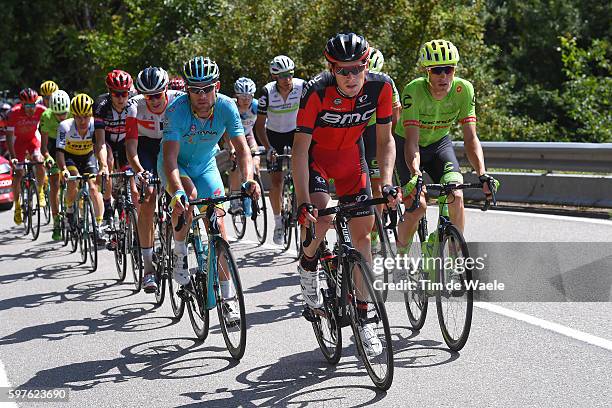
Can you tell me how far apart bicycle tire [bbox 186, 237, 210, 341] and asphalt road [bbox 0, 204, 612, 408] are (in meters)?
0.14

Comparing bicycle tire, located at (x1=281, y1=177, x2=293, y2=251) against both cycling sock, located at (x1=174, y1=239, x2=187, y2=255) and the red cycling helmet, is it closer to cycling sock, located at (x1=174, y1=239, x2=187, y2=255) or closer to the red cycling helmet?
the red cycling helmet

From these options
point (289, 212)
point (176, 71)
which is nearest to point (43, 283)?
point (289, 212)

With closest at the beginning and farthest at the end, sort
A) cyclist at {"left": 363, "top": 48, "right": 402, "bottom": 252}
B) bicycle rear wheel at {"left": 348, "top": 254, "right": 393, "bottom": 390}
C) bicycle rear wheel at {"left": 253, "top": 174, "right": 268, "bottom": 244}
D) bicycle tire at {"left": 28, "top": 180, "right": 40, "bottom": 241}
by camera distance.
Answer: bicycle rear wheel at {"left": 348, "top": 254, "right": 393, "bottom": 390} < cyclist at {"left": 363, "top": 48, "right": 402, "bottom": 252} < bicycle rear wheel at {"left": 253, "top": 174, "right": 268, "bottom": 244} < bicycle tire at {"left": 28, "top": 180, "right": 40, "bottom": 241}

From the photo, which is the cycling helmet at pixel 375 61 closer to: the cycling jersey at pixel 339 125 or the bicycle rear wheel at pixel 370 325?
the cycling jersey at pixel 339 125

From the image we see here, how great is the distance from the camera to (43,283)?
10820mm

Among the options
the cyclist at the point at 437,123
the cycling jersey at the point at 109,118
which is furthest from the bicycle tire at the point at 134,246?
the cyclist at the point at 437,123

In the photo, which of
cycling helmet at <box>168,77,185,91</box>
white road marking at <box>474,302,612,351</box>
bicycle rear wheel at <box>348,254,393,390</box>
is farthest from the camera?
cycling helmet at <box>168,77,185,91</box>

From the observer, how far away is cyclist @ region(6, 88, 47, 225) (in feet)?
51.0

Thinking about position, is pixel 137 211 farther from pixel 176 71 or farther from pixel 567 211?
pixel 176 71

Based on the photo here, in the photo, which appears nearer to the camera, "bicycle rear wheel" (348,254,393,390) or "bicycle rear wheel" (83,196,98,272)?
"bicycle rear wheel" (348,254,393,390)

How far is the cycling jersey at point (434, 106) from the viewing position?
26.0 feet

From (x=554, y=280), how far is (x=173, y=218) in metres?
3.67

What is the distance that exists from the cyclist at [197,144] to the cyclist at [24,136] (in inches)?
308

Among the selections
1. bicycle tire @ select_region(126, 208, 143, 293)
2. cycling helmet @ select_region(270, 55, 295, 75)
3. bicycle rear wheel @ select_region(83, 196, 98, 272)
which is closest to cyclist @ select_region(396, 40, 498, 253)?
bicycle tire @ select_region(126, 208, 143, 293)
